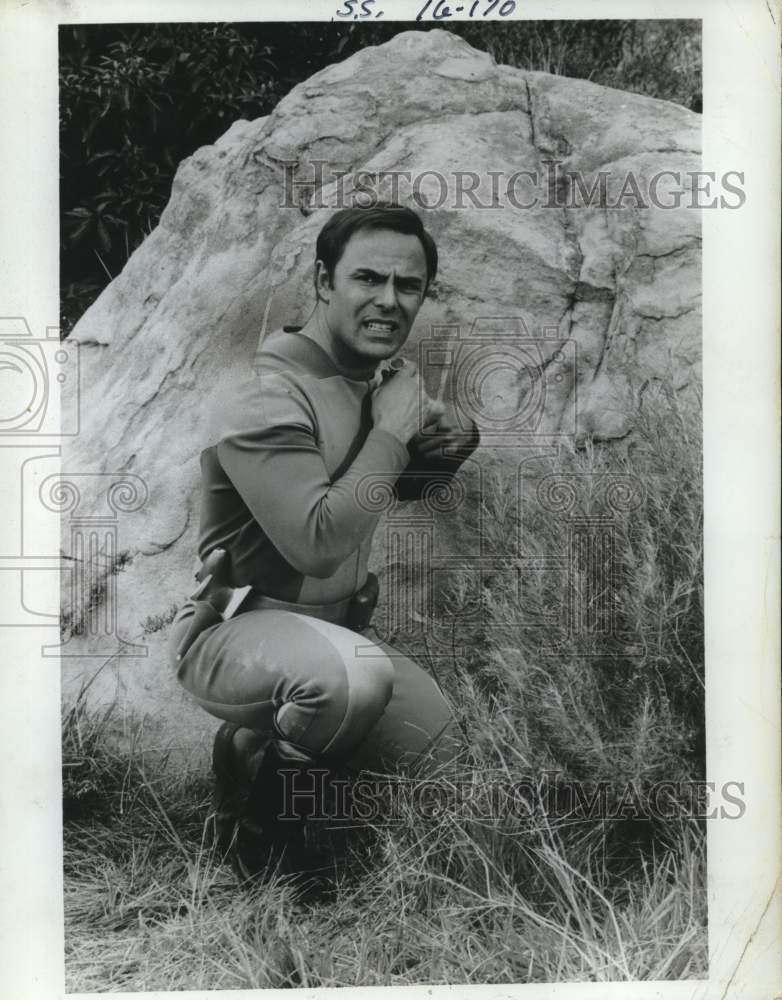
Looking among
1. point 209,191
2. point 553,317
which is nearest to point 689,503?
point 553,317

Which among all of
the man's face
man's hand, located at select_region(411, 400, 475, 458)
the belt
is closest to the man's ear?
the man's face

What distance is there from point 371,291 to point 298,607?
3.59ft

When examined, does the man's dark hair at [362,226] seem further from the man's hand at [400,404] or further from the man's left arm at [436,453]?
the man's left arm at [436,453]

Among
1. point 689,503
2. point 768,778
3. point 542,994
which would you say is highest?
point 689,503

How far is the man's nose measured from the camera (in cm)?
373

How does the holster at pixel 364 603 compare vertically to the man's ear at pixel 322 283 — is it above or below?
below

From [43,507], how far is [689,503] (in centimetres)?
220

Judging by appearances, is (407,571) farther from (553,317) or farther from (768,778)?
(768,778)

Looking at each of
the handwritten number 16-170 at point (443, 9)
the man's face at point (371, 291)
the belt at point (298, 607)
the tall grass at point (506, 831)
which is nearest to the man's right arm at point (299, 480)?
the belt at point (298, 607)

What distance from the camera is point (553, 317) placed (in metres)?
3.80

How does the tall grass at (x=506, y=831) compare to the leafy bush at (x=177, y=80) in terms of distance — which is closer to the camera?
the tall grass at (x=506, y=831)

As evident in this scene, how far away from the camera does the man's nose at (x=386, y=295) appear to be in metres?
3.73

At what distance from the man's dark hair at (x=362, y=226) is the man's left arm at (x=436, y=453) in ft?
1.67

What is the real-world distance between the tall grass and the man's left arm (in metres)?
0.16
